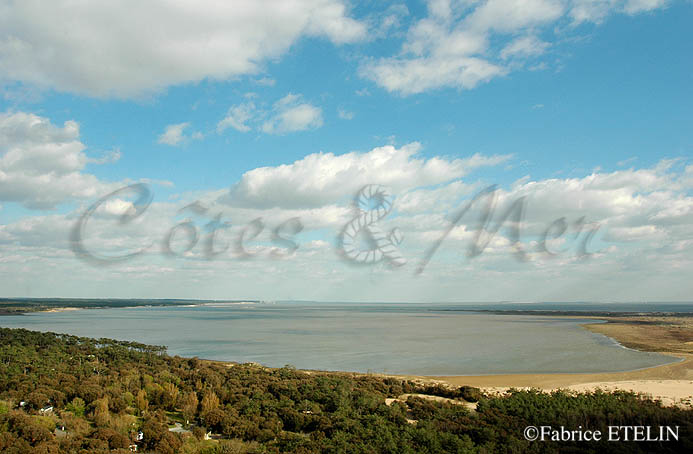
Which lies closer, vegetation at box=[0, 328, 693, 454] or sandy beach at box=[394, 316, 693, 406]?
vegetation at box=[0, 328, 693, 454]

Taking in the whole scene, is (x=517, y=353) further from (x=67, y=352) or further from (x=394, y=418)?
(x=67, y=352)

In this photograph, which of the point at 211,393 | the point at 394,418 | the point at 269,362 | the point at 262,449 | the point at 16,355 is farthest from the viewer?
the point at 269,362

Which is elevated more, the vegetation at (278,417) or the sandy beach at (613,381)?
the vegetation at (278,417)

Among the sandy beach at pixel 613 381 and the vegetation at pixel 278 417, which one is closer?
the vegetation at pixel 278 417

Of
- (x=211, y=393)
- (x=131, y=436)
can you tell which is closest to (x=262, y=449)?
(x=131, y=436)

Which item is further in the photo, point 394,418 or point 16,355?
point 16,355

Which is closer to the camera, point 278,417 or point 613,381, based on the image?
point 278,417

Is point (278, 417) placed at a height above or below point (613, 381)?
above

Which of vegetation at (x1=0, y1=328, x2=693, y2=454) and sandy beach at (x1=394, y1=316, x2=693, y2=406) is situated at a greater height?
vegetation at (x1=0, y1=328, x2=693, y2=454)
